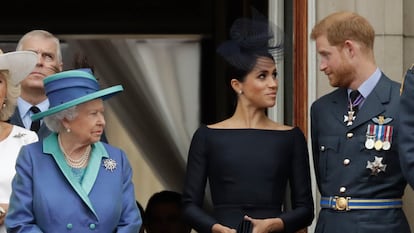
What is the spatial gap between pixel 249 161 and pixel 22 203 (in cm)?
111

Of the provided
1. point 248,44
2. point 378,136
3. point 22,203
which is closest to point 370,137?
point 378,136

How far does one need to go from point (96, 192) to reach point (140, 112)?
4.37m

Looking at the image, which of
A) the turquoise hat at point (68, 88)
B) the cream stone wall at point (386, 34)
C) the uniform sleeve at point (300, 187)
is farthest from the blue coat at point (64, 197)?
the cream stone wall at point (386, 34)

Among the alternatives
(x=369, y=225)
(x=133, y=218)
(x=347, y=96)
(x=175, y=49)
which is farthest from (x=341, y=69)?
(x=175, y=49)

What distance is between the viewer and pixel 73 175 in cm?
617

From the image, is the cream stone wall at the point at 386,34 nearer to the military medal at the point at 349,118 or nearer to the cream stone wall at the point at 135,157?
the military medal at the point at 349,118

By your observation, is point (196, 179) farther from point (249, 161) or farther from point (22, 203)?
point (22, 203)

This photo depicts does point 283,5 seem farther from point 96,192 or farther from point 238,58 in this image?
point 96,192

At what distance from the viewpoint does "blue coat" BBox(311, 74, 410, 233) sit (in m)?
6.45

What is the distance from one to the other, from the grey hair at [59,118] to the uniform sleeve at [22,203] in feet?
0.57

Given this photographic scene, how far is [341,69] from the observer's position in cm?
655

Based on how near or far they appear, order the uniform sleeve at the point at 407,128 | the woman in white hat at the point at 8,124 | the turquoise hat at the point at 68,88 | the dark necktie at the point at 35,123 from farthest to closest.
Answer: the dark necktie at the point at 35,123 → the woman in white hat at the point at 8,124 → the turquoise hat at the point at 68,88 → the uniform sleeve at the point at 407,128

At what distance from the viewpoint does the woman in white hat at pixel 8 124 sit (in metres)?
6.42

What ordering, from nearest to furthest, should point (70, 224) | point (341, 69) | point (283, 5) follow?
point (70, 224)
point (341, 69)
point (283, 5)
